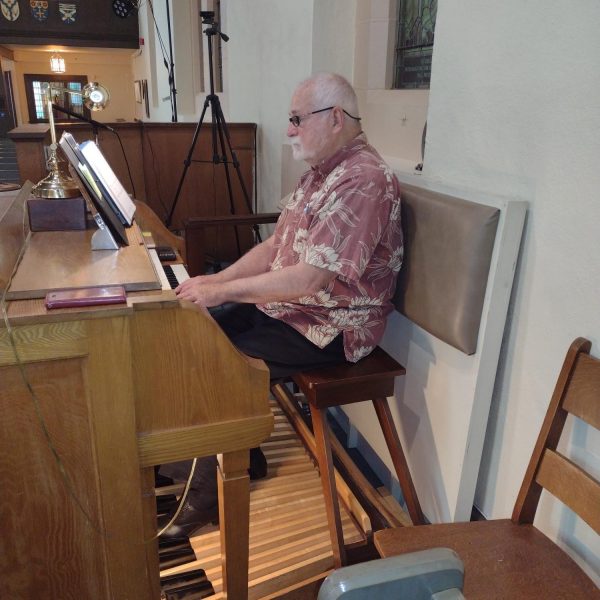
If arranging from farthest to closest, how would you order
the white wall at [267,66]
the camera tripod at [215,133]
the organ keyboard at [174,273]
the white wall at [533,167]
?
the camera tripod at [215,133], the white wall at [267,66], the organ keyboard at [174,273], the white wall at [533,167]

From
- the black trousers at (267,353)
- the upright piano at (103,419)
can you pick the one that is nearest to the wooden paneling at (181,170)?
the black trousers at (267,353)

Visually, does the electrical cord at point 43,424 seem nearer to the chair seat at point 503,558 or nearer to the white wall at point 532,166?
the chair seat at point 503,558

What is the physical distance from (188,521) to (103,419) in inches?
29.9

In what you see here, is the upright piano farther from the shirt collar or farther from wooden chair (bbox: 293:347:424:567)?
the shirt collar

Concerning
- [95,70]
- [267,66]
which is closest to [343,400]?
[267,66]

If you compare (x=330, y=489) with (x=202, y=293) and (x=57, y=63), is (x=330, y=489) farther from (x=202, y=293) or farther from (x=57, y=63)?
(x=57, y=63)

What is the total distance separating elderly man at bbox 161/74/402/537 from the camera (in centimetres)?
138

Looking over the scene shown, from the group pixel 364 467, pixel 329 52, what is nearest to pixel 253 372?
pixel 364 467

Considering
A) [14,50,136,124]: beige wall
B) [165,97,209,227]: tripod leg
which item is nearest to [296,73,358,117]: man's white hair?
[165,97,209,227]: tripod leg

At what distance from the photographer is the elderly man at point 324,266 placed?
1379 mm

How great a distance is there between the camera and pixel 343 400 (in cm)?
151

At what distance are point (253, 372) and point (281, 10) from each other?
257cm

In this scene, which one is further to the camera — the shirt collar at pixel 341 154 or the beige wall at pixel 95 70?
the beige wall at pixel 95 70

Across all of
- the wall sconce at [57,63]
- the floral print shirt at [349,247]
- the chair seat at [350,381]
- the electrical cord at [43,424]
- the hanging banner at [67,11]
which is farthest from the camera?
the wall sconce at [57,63]
